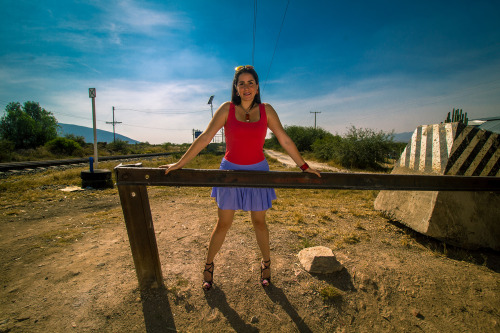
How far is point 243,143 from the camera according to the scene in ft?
6.02

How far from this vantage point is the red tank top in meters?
1.81

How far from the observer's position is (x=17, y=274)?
207 centimetres

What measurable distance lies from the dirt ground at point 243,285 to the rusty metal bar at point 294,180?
0.99 m

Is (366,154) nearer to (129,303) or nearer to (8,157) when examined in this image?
(129,303)

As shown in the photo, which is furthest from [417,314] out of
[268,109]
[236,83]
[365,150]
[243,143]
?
[365,150]

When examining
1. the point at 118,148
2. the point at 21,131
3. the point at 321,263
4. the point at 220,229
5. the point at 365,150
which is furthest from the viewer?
the point at 118,148

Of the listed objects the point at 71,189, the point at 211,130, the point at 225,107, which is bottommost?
A: the point at 71,189

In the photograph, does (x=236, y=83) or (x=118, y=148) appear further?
(x=118, y=148)

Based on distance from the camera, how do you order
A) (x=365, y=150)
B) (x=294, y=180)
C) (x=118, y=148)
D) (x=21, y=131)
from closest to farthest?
(x=294, y=180)
(x=365, y=150)
(x=21, y=131)
(x=118, y=148)

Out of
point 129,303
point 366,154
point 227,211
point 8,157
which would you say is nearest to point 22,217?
point 129,303

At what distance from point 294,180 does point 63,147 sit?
28.1m

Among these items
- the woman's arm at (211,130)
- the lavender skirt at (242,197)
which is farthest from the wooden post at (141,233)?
the lavender skirt at (242,197)

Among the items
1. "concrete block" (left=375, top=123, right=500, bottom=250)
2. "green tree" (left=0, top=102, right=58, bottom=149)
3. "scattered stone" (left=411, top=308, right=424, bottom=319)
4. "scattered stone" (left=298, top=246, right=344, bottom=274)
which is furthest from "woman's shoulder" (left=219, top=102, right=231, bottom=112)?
"green tree" (left=0, top=102, right=58, bottom=149)

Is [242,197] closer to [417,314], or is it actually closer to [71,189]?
[417,314]
